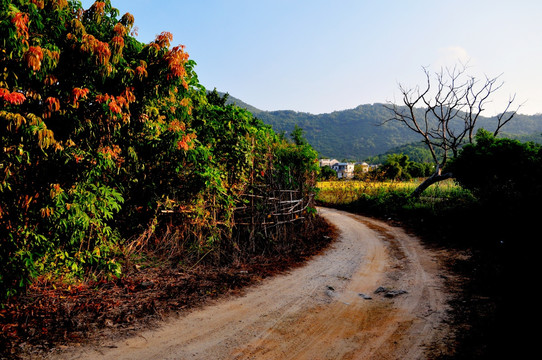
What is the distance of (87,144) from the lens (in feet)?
14.8

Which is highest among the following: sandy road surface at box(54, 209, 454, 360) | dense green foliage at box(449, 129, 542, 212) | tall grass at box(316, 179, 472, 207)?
dense green foliage at box(449, 129, 542, 212)

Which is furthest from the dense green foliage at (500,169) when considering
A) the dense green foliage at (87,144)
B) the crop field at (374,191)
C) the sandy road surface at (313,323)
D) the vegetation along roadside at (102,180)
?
the dense green foliage at (87,144)

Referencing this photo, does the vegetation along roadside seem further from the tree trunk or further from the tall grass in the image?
the tree trunk

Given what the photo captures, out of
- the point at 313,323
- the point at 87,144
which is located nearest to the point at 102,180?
the point at 87,144

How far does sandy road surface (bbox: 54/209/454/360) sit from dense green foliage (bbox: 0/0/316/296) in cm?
196

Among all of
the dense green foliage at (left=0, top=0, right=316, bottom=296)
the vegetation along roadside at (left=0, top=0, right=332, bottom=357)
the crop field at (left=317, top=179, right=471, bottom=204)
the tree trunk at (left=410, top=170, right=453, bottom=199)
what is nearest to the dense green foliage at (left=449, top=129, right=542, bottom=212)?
the crop field at (left=317, top=179, right=471, bottom=204)

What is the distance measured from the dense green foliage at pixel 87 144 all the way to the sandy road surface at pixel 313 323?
1.96 meters

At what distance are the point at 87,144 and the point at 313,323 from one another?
4.67 m

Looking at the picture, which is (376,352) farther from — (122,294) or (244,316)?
(122,294)

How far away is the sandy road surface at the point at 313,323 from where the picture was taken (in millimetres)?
3699

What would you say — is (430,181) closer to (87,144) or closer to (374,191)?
(374,191)

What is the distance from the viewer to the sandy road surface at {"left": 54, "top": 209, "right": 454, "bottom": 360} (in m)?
3.70

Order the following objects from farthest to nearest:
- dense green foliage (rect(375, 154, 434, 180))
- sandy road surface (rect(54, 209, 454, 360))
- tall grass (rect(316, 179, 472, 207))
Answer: dense green foliage (rect(375, 154, 434, 180)), tall grass (rect(316, 179, 472, 207)), sandy road surface (rect(54, 209, 454, 360))

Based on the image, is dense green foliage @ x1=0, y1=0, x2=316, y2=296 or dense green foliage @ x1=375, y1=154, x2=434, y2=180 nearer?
dense green foliage @ x1=0, y1=0, x2=316, y2=296
